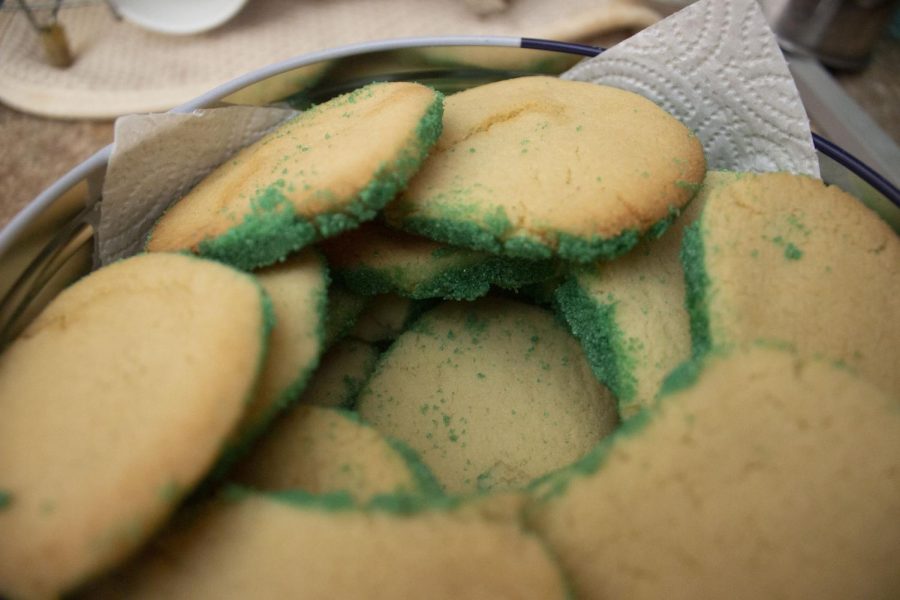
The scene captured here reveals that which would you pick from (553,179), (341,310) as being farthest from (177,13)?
(553,179)

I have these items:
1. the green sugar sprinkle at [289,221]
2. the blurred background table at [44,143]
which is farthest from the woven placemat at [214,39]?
the green sugar sprinkle at [289,221]

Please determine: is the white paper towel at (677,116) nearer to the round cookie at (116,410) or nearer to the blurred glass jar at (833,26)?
the round cookie at (116,410)

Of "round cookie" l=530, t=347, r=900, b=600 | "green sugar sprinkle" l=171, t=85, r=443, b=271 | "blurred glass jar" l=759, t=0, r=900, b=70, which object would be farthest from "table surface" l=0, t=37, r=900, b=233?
"round cookie" l=530, t=347, r=900, b=600

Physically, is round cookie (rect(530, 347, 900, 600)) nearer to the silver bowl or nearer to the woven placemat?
the silver bowl

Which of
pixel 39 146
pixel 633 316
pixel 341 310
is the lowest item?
pixel 39 146

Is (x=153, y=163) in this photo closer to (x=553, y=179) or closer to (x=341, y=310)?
(x=341, y=310)

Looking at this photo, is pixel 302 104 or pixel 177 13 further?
pixel 177 13

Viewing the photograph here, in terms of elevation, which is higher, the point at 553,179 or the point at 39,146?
the point at 553,179
